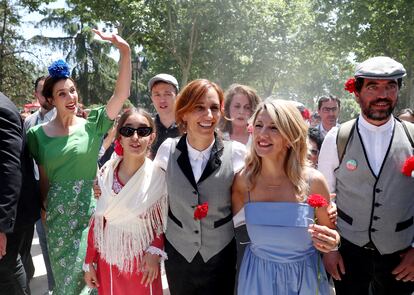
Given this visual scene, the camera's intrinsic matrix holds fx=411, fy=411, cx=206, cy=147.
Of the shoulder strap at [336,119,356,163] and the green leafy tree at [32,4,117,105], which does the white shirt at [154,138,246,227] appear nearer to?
the shoulder strap at [336,119,356,163]

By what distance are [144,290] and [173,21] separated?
1798 cm

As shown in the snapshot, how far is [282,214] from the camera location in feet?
7.91

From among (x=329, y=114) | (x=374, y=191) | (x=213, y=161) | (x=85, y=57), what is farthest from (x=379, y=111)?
(x=85, y=57)

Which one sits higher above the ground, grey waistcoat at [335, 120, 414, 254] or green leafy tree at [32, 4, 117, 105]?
green leafy tree at [32, 4, 117, 105]

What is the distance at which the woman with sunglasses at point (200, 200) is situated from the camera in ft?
8.53

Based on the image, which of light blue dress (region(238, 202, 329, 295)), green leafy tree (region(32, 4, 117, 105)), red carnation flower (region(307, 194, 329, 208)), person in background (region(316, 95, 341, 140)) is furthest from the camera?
green leafy tree (region(32, 4, 117, 105))

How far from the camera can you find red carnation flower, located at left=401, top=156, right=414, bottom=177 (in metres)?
2.61

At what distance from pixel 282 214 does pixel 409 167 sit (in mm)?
915

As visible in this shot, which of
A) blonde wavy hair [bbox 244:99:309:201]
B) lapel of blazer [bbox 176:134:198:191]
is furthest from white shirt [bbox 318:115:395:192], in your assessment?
lapel of blazer [bbox 176:134:198:191]

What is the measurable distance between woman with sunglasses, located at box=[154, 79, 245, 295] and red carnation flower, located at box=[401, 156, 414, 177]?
105cm

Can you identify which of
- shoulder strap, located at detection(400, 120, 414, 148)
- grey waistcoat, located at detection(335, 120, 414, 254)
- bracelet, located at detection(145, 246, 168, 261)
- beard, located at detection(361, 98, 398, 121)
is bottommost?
bracelet, located at detection(145, 246, 168, 261)

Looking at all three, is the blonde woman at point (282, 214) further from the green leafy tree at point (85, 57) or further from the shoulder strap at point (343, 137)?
the green leafy tree at point (85, 57)

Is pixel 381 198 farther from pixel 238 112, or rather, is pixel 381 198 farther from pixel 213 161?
pixel 238 112

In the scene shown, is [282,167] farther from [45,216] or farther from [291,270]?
[45,216]
